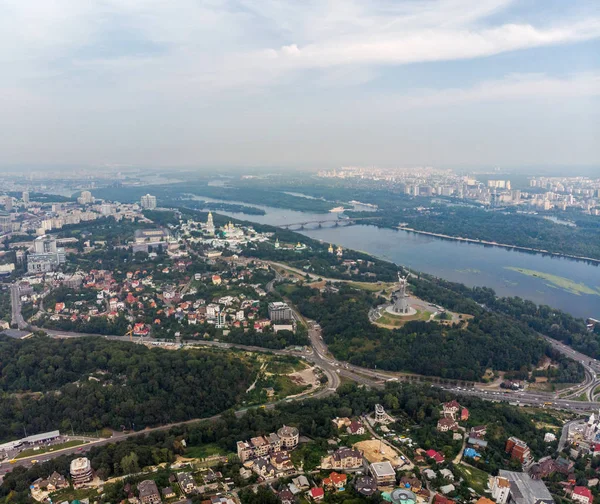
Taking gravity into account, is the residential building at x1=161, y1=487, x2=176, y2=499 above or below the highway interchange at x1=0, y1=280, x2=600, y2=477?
above

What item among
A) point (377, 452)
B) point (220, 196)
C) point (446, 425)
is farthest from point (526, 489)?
point (220, 196)

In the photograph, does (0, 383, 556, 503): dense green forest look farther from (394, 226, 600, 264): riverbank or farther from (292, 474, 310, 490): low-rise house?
(394, 226, 600, 264): riverbank

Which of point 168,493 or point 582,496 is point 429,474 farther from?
point 168,493

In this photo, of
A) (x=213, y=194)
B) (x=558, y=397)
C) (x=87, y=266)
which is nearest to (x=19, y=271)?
(x=87, y=266)

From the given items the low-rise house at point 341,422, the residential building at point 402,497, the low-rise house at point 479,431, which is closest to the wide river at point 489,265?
the low-rise house at point 479,431

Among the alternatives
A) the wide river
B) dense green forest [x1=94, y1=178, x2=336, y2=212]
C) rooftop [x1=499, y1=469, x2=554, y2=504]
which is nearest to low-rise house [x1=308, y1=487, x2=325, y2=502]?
rooftop [x1=499, y1=469, x2=554, y2=504]

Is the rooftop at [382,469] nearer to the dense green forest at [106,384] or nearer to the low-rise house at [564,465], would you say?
the low-rise house at [564,465]
